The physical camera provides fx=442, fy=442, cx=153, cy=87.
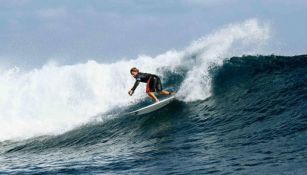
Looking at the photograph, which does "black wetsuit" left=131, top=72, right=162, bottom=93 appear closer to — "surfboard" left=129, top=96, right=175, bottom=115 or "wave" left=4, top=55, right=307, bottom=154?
"surfboard" left=129, top=96, right=175, bottom=115

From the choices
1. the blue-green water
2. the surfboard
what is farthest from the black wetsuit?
the blue-green water

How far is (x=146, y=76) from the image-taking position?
14.2 m

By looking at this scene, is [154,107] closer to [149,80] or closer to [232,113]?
[149,80]

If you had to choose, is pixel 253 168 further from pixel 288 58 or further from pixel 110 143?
pixel 288 58

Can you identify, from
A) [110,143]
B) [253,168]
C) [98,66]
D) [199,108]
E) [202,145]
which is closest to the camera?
[253,168]

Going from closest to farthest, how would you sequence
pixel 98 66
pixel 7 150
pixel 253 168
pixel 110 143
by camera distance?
1. pixel 253 168
2. pixel 110 143
3. pixel 7 150
4. pixel 98 66

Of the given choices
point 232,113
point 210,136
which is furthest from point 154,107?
point 210,136

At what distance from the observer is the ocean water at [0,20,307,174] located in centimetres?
936

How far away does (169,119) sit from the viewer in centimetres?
1370

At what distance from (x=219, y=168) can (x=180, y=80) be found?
8.93 meters

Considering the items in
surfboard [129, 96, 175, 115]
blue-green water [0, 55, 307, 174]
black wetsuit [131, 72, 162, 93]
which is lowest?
blue-green water [0, 55, 307, 174]

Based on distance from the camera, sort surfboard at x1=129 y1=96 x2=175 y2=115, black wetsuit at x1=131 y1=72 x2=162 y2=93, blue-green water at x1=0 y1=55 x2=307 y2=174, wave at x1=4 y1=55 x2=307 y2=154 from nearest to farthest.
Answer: blue-green water at x1=0 y1=55 x2=307 y2=174, wave at x1=4 y1=55 x2=307 y2=154, black wetsuit at x1=131 y1=72 x2=162 y2=93, surfboard at x1=129 y1=96 x2=175 y2=115

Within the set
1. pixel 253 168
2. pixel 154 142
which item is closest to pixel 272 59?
pixel 154 142

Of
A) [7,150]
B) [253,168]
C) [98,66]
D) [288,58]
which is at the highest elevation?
[98,66]
